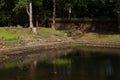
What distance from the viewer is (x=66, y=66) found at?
3888 centimetres

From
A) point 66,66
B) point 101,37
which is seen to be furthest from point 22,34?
point 66,66

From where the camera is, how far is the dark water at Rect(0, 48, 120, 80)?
108ft

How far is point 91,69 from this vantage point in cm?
3719

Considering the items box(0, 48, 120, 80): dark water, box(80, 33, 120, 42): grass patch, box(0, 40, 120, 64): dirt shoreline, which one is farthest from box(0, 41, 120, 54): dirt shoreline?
box(0, 48, 120, 80): dark water

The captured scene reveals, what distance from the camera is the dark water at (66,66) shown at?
32969 millimetres

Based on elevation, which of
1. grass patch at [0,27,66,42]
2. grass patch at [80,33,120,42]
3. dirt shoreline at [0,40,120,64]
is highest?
grass patch at [0,27,66,42]

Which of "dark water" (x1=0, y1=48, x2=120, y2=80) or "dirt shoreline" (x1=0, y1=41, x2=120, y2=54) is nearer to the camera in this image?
"dark water" (x1=0, y1=48, x2=120, y2=80)

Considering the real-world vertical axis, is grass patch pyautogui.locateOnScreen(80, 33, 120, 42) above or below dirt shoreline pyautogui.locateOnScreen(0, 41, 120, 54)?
above

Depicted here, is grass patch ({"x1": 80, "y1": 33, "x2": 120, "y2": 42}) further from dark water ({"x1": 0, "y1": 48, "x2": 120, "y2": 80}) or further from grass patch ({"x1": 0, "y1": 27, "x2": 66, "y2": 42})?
dark water ({"x1": 0, "y1": 48, "x2": 120, "y2": 80})

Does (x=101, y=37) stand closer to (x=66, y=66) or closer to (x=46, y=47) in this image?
(x=46, y=47)

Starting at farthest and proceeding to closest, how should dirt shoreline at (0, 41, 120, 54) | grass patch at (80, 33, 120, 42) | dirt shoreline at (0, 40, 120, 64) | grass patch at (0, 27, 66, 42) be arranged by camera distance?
grass patch at (80, 33, 120, 42), grass patch at (0, 27, 66, 42), dirt shoreline at (0, 41, 120, 54), dirt shoreline at (0, 40, 120, 64)

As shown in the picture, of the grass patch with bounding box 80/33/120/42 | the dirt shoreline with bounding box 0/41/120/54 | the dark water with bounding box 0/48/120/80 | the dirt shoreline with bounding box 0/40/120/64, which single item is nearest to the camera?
the dark water with bounding box 0/48/120/80

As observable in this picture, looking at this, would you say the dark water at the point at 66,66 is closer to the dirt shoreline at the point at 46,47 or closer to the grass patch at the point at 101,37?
the dirt shoreline at the point at 46,47

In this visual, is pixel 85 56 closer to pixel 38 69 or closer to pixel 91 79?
pixel 38 69
